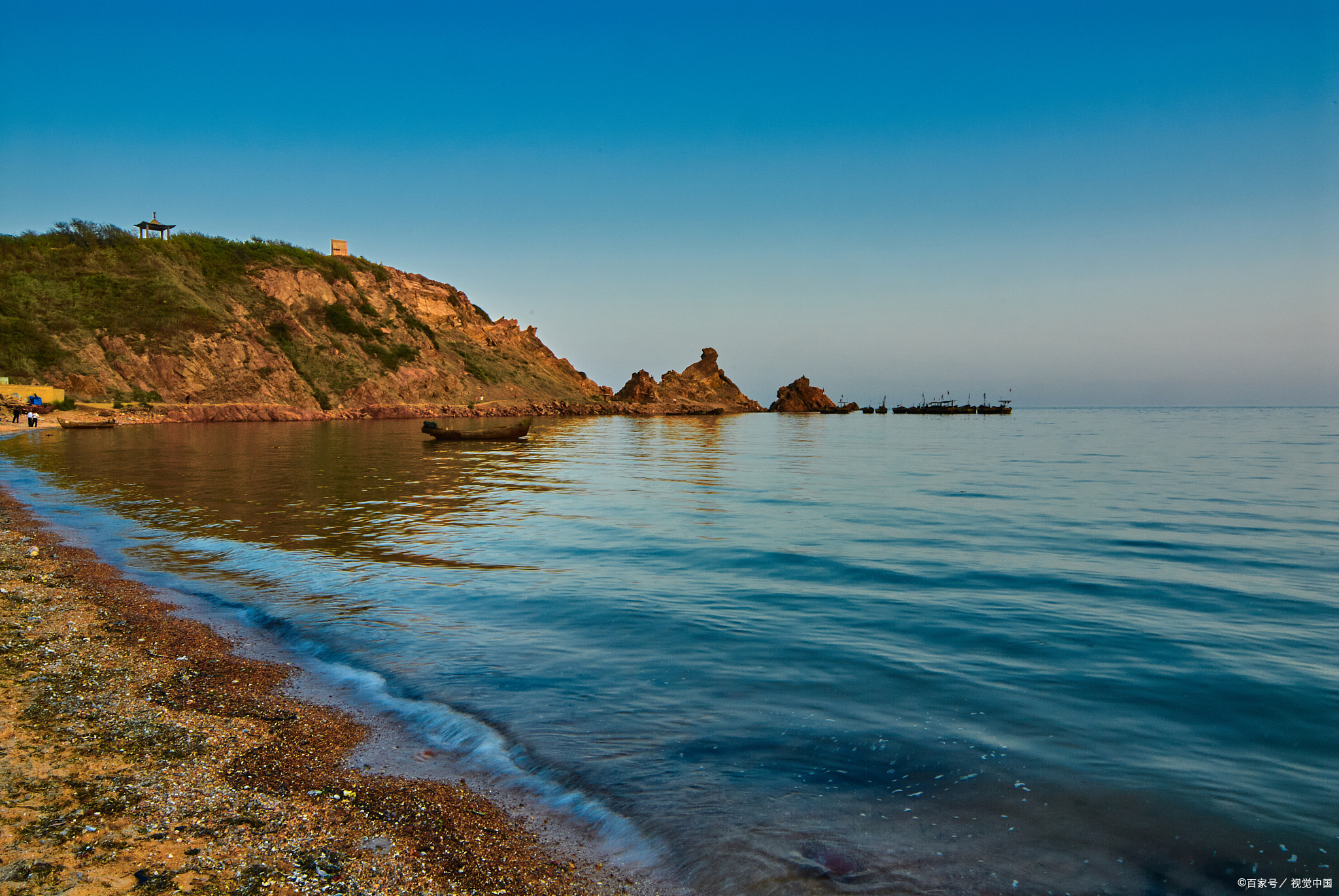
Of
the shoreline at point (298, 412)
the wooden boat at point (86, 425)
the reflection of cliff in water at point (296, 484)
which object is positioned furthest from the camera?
the shoreline at point (298, 412)

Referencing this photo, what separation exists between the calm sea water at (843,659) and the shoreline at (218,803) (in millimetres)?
676

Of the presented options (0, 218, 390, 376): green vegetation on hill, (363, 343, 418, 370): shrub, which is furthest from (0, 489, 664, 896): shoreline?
(363, 343, 418, 370): shrub

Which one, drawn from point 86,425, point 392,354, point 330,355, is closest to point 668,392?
point 392,354

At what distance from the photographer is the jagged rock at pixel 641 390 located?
552 feet

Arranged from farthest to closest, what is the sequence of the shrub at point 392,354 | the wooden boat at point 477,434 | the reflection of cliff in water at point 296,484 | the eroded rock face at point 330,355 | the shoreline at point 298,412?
1. the shrub at point 392,354
2. the eroded rock face at point 330,355
3. the shoreline at point 298,412
4. the wooden boat at point 477,434
5. the reflection of cliff in water at point 296,484

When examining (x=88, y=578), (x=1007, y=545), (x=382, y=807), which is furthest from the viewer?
(x=1007, y=545)

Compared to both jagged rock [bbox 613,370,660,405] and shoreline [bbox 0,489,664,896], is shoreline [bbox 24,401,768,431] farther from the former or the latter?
shoreline [bbox 0,489,664,896]

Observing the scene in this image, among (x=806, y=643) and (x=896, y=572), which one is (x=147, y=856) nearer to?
(x=806, y=643)

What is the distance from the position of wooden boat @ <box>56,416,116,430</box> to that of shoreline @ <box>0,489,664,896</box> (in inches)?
2341

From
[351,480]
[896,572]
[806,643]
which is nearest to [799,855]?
[806,643]

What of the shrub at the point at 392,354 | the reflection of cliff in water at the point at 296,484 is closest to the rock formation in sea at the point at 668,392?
the shrub at the point at 392,354

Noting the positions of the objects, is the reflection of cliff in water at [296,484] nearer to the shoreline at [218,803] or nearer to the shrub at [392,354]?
the shoreline at [218,803]

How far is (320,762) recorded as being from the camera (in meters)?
5.34

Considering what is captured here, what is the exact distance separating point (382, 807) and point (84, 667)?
4.54 m
